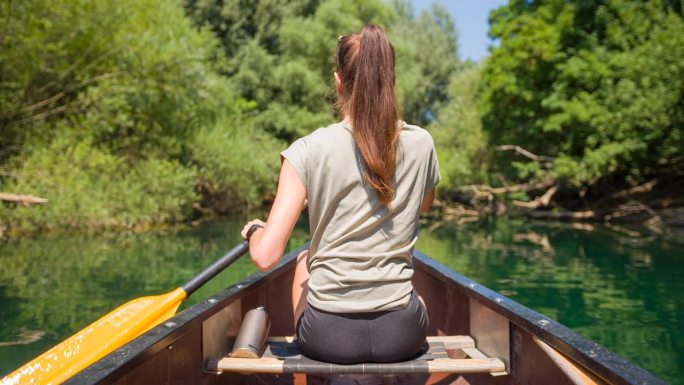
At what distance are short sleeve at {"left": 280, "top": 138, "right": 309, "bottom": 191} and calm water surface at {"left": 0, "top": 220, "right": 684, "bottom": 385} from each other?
3.45 meters

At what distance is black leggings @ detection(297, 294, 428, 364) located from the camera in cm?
183

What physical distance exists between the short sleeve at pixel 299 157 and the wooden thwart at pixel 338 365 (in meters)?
0.55

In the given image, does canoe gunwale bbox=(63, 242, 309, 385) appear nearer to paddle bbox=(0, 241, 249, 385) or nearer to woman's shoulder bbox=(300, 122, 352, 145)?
paddle bbox=(0, 241, 249, 385)

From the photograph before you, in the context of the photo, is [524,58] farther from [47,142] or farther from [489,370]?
[489,370]

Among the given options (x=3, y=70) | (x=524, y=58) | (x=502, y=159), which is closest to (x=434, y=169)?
(x=3, y=70)

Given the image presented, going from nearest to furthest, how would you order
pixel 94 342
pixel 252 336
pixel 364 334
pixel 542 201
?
pixel 364 334 < pixel 252 336 < pixel 94 342 < pixel 542 201

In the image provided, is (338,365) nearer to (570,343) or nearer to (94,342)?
(570,343)

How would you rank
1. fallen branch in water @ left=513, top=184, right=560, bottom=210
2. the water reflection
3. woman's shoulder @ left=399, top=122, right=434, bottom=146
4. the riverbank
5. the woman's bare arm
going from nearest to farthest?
the woman's bare arm
woman's shoulder @ left=399, top=122, right=434, bottom=146
the water reflection
the riverbank
fallen branch in water @ left=513, top=184, right=560, bottom=210

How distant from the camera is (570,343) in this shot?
5.63 feet

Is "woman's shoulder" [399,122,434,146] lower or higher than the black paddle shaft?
higher

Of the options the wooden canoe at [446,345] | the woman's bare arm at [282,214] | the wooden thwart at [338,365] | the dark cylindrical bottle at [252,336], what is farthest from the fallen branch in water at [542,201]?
the woman's bare arm at [282,214]

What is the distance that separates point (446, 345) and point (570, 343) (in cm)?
87

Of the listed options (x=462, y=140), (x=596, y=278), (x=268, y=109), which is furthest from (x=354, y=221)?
(x=268, y=109)

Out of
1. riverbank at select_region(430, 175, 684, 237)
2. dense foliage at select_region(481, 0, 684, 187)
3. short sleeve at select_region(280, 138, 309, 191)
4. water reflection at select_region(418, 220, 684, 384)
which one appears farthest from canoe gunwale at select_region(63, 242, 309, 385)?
dense foliage at select_region(481, 0, 684, 187)
